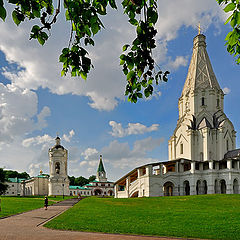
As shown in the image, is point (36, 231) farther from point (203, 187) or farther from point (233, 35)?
point (203, 187)

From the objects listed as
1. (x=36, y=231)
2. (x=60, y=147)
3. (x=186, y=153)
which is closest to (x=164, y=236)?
(x=36, y=231)

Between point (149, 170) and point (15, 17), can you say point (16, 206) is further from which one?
point (15, 17)

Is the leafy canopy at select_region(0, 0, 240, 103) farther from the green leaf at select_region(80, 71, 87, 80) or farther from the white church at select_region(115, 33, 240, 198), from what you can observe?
the white church at select_region(115, 33, 240, 198)

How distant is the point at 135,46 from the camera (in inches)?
224

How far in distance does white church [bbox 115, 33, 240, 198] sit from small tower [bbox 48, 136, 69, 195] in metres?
25.9

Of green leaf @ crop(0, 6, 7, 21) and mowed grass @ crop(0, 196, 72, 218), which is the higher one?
green leaf @ crop(0, 6, 7, 21)

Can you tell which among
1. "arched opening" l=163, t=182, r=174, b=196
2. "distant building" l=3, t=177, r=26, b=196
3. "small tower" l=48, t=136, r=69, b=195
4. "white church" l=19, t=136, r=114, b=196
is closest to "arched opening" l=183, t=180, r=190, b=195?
"arched opening" l=163, t=182, r=174, b=196

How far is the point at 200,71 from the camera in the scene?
212 feet

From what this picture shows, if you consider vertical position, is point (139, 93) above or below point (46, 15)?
below

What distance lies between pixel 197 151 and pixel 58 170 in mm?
40633

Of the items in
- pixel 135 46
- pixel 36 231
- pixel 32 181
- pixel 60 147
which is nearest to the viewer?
pixel 135 46

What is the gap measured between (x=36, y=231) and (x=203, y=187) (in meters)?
42.8

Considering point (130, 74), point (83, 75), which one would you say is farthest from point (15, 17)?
point (130, 74)

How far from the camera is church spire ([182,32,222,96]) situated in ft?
208
